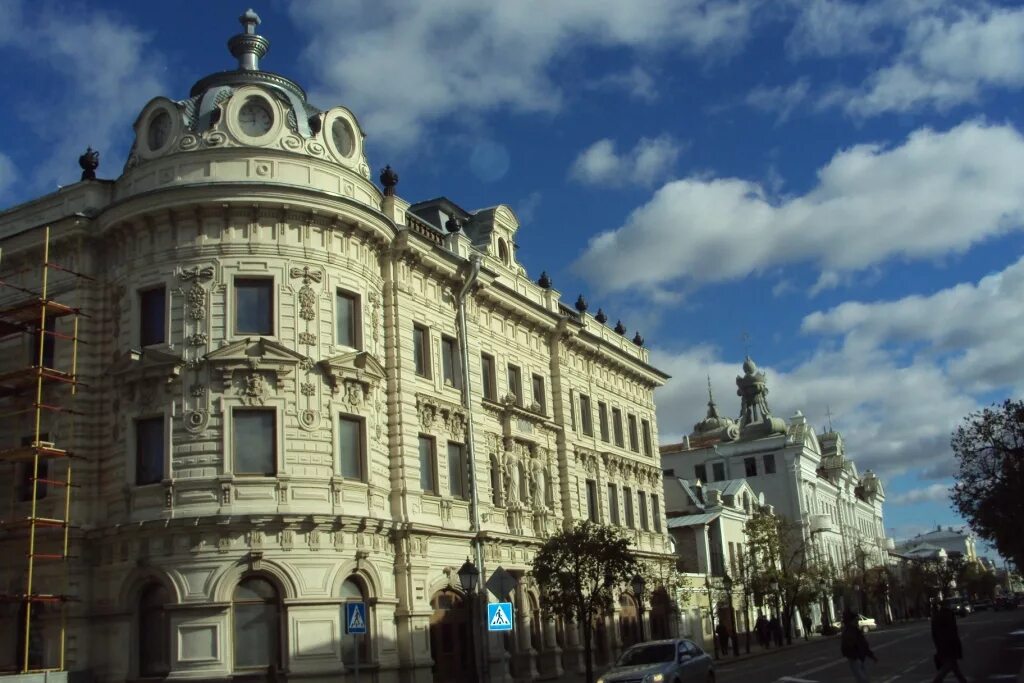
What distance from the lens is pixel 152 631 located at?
26344 mm

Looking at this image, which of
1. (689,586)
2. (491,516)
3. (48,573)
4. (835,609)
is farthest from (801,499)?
(48,573)

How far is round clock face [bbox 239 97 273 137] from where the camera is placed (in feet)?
94.8

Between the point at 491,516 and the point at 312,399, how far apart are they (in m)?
9.24

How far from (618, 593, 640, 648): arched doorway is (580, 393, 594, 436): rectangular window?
22.7ft

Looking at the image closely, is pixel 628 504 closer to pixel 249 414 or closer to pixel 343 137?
pixel 343 137

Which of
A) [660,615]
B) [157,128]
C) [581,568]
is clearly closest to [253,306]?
[157,128]

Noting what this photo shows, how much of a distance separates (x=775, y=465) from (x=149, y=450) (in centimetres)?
7481

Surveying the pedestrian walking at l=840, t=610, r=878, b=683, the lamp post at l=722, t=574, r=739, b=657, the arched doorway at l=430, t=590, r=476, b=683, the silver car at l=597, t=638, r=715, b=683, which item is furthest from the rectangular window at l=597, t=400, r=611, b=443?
the pedestrian walking at l=840, t=610, r=878, b=683

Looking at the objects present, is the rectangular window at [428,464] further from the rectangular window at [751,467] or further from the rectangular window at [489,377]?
the rectangular window at [751,467]

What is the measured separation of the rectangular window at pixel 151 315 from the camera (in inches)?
1107

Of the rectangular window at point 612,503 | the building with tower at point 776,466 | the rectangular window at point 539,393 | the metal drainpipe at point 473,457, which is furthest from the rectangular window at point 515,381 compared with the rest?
the building with tower at point 776,466

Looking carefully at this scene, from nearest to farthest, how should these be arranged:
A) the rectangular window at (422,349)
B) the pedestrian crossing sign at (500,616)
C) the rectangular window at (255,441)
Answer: the pedestrian crossing sign at (500,616) < the rectangular window at (255,441) < the rectangular window at (422,349)

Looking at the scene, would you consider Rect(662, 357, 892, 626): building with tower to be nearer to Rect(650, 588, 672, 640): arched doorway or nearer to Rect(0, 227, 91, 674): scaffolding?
Rect(650, 588, 672, 640): arched doorway

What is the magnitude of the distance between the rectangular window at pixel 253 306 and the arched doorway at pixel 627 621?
2226 centimetres
